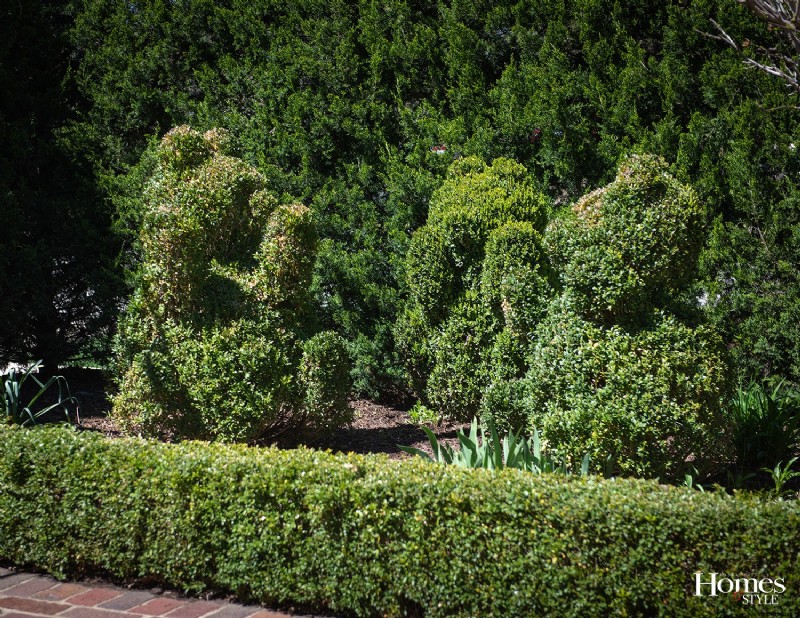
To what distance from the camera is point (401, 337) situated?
717cm

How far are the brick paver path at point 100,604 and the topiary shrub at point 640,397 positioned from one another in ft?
7.60

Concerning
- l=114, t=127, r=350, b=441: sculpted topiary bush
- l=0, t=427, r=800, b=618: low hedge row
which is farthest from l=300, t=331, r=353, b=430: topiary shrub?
l=0, t=427, r=800, b=618: low hedge row

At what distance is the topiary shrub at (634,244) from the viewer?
5012 mm

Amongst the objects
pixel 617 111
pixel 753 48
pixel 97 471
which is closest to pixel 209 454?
pixel 97 471

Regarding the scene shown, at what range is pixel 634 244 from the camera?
5027 mm

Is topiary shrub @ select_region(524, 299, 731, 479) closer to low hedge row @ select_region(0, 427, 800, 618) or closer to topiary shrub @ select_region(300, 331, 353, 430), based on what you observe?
low hedge row @ select_region(0, 427, 800, 618)

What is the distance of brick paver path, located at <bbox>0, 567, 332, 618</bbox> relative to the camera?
4.03 meters

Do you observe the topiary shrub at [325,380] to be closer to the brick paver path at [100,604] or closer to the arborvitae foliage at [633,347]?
the arborvitae foliage at [633,347]

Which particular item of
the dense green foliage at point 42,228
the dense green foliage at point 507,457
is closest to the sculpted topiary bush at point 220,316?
the dense green foliage at point 507,457

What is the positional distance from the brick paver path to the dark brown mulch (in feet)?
7.18

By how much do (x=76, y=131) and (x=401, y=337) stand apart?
5708 millimetres

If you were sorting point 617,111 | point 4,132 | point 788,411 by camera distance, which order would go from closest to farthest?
1. point 788,411
2. point 617,111
3. point 4,132

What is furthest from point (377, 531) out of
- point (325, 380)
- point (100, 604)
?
point (325, 380)

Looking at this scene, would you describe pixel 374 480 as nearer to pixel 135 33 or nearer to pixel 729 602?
pixel 729 602
